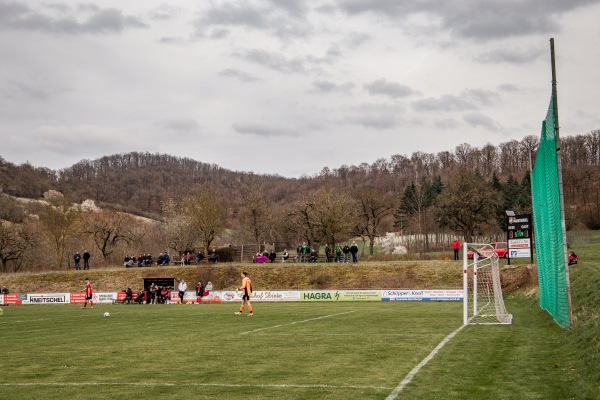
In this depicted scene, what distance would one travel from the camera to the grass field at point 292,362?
36.4 ft

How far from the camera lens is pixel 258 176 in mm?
188250

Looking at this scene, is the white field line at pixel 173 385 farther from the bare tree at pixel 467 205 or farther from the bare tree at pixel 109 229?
the bare tree at pixel 109 229

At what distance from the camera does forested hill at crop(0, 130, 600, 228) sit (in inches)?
5650

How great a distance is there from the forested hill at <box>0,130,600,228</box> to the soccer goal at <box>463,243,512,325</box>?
348 ft

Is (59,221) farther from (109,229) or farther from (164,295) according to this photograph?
(164,295)

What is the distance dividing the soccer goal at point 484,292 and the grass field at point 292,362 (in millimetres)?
1485

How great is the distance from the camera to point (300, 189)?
552ft

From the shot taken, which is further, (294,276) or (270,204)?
(270,204)

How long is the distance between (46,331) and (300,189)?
144 m

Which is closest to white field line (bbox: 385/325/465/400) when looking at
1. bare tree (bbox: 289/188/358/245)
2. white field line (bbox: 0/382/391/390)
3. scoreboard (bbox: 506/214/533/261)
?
white field line (bbox: 0/382/391/390)

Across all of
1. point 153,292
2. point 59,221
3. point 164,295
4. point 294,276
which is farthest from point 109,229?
point 164,295

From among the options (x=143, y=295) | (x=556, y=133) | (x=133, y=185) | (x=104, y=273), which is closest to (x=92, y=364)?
(x=556, y=133)

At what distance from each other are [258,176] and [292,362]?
174427 mm

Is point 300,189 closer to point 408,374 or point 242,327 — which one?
point 242,327
